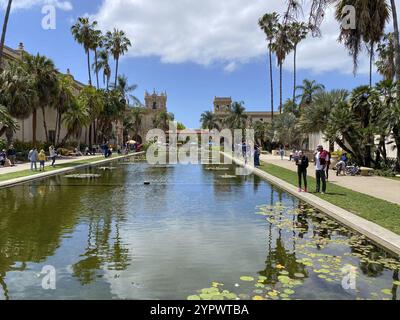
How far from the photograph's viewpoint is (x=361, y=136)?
1078 inches

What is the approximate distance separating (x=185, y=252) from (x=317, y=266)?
2.39 meters

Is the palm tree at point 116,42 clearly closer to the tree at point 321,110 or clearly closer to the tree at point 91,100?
the tree at point 91,100

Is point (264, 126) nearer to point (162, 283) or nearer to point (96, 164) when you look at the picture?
point (96, 164)

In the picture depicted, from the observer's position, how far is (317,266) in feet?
22.5

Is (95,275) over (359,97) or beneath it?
beneath

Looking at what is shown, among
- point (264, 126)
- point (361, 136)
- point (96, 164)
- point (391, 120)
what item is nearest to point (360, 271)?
point (391, 120)

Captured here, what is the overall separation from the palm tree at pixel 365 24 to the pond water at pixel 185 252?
9.85 m

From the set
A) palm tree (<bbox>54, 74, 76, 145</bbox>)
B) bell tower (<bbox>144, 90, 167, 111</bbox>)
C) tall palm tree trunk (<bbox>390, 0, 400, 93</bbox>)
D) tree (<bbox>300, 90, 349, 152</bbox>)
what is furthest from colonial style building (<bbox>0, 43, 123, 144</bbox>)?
bell tower (<bbox>144, 90, 167, 111</bbox>)

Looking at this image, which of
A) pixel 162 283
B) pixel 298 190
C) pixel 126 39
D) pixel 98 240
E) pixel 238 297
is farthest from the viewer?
pixel 126 39

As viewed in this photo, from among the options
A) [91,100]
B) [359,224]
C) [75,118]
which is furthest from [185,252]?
[91,100]

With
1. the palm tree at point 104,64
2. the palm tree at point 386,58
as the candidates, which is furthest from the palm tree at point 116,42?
the palm tree at point 386,58

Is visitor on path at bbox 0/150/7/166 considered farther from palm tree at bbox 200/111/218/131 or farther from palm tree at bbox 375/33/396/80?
palm tree at bbox 200/111/218/131

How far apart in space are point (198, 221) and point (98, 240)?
2.96 metres

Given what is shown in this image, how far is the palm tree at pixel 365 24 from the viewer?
766 inches
